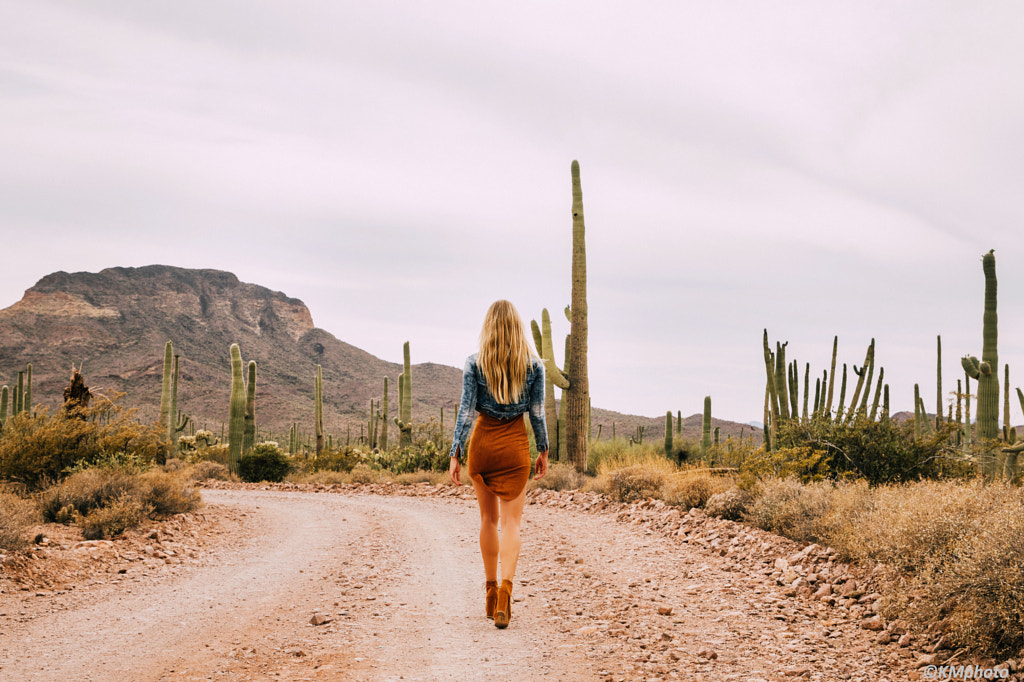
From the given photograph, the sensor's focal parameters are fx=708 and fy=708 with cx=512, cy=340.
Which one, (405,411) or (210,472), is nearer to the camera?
(210,472)

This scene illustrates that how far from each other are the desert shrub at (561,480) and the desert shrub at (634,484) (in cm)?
212

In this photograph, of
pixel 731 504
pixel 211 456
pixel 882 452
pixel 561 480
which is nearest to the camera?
pixel 731 504

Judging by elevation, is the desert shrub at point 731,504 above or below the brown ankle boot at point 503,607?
above

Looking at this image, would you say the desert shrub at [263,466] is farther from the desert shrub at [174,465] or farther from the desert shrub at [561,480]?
the desert shrub at [561,480]

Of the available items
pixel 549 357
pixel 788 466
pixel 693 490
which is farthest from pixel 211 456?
pixel 788 466

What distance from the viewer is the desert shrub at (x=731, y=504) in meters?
9.80

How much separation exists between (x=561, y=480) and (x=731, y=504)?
582cm

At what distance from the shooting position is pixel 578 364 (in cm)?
1722

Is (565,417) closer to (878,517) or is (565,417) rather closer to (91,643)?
(878,517)

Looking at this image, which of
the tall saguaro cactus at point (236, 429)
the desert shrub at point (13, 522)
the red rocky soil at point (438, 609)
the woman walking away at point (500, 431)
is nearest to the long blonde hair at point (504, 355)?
the woman walking away at point (500, 431)

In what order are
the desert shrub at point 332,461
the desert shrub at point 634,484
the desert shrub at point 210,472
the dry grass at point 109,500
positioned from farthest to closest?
the desert shrub at point 332,461 < the desert shrub at point 210,472 < the desert shrub at point 634,484 < the dry grass at point 109,500

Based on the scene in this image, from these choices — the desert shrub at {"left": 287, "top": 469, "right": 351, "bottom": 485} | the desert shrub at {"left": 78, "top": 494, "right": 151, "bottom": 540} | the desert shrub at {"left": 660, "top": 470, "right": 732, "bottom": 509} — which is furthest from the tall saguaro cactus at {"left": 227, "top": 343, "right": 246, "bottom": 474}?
the desert shrub at {"left": 660, "top": 470, "right": 732, "bottom": 509}

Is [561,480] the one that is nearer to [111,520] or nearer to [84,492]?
[111,520]

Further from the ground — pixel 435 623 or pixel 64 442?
pixel 64 442
